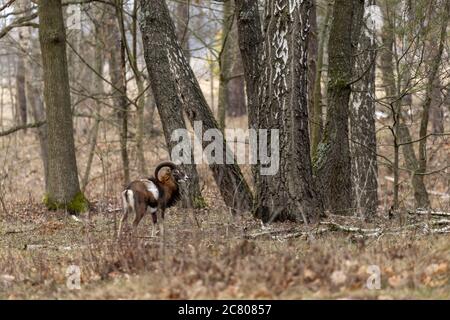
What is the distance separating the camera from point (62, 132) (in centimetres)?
1527

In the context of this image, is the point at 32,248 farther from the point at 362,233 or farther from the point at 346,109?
the point at 346,109

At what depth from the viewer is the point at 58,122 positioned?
1525 centimetres

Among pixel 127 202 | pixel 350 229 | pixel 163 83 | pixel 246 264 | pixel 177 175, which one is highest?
pixel 163 83

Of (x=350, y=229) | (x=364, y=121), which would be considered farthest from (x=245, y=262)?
(x=364, y=121)

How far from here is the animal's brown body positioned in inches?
435

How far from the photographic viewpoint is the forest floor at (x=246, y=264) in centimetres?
Answer: 755

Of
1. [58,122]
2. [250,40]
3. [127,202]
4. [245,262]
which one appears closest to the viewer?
[245,262]

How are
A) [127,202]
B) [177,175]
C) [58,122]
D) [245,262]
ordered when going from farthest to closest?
[58,122]
[177,175]
[127,202]
[245,262]

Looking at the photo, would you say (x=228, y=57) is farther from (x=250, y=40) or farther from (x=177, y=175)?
(x=177, y=175)

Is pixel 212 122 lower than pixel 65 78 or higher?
lower

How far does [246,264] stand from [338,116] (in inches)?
212

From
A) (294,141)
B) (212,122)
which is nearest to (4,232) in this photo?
(212,122)
